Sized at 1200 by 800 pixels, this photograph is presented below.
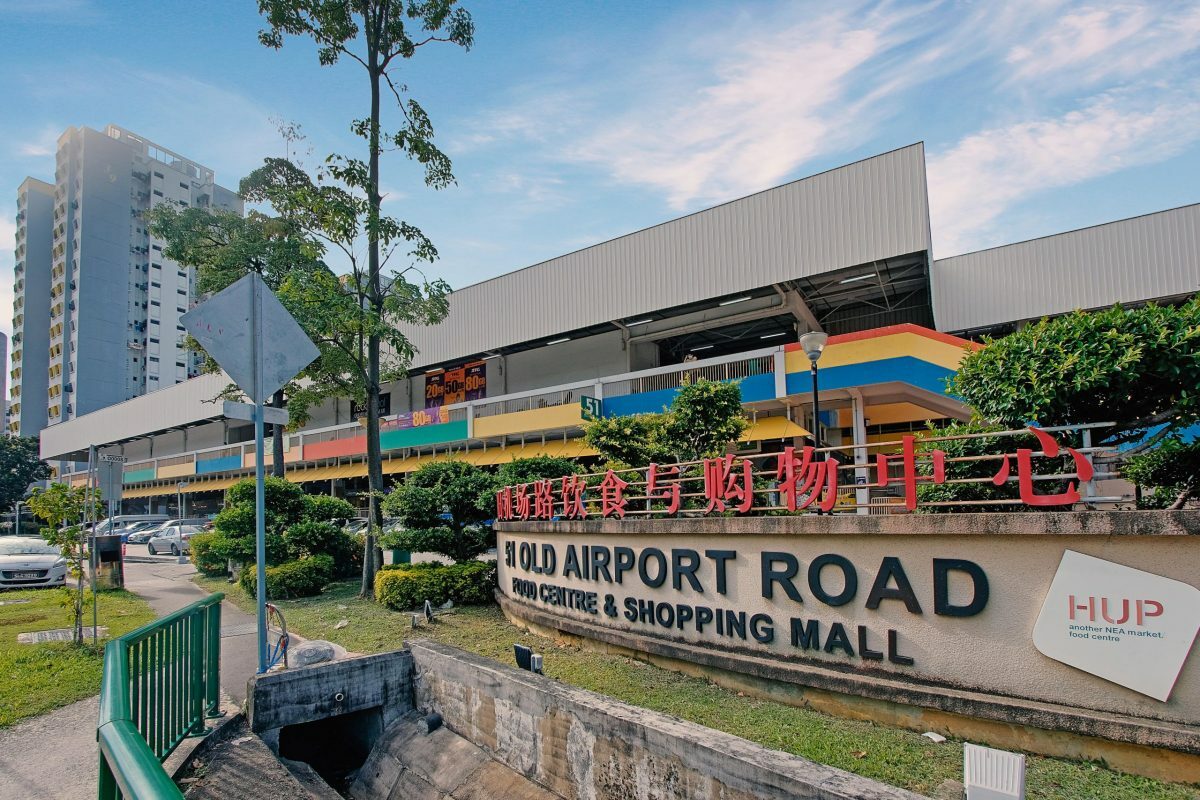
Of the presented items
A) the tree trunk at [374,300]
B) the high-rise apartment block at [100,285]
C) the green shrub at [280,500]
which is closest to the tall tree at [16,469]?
the high-rise apartment block at [100,285]

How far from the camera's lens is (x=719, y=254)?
2245 cm

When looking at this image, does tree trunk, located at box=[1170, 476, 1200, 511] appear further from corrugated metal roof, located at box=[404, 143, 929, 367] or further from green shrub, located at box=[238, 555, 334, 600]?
corrugated metal roof, located at box=[404, 143, 929, 367]

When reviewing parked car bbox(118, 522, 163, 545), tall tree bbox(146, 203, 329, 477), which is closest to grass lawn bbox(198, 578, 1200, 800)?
tall tree bbox(146, 203, 329, 477)

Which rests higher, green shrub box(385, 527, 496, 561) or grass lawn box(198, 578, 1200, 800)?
green shrub box(385, 527, 496, 561)

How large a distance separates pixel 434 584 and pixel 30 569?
409 inches

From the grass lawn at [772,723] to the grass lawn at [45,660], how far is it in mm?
2712

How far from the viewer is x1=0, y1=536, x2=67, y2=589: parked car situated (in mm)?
15008

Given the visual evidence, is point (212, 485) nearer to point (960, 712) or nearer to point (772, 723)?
point (772, 723)

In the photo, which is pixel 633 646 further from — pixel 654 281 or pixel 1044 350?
pixel 654 281

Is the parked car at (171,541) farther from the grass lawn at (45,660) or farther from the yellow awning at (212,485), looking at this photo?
the grass lawn at (45,660)

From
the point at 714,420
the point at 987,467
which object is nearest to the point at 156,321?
the point at 714,420

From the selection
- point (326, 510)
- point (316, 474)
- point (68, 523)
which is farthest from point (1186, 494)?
point (316, 474)

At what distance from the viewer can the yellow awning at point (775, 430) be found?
18797 mm

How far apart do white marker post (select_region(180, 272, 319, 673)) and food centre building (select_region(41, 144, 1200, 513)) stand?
909 cm
